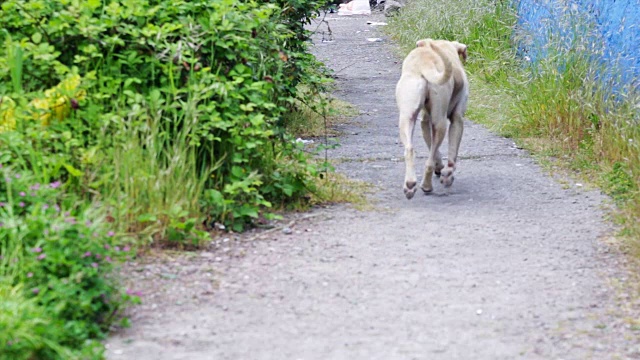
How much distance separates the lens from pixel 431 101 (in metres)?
7.43

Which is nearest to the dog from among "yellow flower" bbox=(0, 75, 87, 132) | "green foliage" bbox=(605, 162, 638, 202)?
"green foliage" bbox=(605, 162, 638, 202)

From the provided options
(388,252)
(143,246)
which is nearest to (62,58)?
(143,246)

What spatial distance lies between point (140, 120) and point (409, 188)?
212 cm

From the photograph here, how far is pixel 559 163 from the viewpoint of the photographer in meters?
8.77

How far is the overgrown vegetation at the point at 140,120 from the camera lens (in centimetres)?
581

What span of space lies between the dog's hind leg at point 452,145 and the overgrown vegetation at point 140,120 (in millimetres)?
1228

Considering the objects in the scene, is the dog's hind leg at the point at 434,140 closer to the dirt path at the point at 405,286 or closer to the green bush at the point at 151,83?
the dirt path at the point at 405,286

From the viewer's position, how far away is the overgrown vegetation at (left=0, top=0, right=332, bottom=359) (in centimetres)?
581

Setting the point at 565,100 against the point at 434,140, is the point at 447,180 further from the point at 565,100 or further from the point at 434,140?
the point at 565,100

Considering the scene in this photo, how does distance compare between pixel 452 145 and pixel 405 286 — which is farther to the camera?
pixel 452 145

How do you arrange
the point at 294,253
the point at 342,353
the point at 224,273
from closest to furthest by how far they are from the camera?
the point at 342,353, the point at 224,273, the point at 294,253

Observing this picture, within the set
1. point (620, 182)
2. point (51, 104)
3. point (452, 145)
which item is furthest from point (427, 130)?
point (51, 104)

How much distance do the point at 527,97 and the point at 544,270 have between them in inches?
180

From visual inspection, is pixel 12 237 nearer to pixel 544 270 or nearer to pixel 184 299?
pixel 184 299
